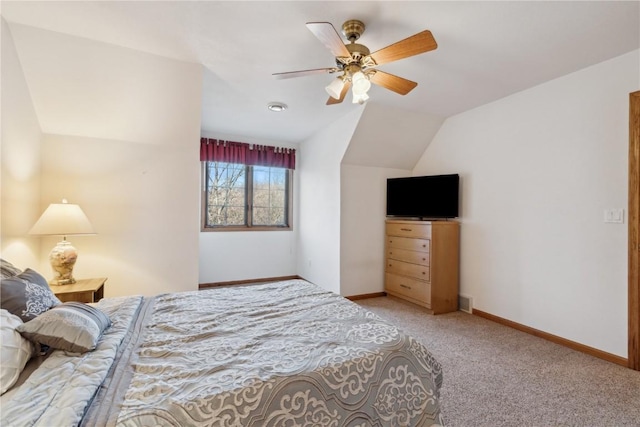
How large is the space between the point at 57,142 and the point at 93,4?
131cm

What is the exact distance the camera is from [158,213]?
8.84 feet

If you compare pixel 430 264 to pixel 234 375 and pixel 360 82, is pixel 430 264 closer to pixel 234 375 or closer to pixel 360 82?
pixel 360 82

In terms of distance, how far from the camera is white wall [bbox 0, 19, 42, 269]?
1.94m

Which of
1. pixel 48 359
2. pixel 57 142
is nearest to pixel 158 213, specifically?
pixel 57 142

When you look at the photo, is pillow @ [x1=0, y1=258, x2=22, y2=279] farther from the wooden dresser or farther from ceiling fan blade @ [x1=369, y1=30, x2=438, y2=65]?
the wooden dresser

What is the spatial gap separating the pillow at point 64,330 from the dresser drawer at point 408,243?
10.5ft

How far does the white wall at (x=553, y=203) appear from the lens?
2324 millimetres

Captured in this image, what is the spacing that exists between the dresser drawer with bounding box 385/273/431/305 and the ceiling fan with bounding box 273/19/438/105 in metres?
2.37

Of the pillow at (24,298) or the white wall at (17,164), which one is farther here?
the white wall at (17,164)

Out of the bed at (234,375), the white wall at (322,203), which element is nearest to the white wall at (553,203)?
the white wall at (322,203)

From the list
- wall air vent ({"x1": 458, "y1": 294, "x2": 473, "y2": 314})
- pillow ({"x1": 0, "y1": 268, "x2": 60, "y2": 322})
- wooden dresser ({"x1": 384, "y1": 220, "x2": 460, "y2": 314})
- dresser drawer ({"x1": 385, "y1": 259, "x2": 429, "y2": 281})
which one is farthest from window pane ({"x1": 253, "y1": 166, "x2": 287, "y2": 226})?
pillow ({"x1": 0, "y1": 268, "x2": 60, "y2": 322})

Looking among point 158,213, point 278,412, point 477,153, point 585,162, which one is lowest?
point 278,412

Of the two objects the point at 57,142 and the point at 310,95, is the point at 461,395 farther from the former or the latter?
the point at 57,142

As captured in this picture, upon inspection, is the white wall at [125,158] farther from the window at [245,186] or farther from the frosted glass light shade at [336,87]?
the window at [245,186]
